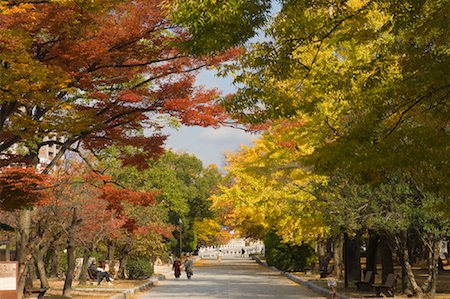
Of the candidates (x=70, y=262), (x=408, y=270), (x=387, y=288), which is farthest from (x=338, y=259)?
(x=70, y=262)

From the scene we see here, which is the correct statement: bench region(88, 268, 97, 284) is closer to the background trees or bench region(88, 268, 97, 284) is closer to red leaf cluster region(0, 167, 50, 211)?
red leaf cluster region(0, 167, 50, 211)

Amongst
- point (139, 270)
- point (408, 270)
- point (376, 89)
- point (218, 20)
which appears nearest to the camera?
point (218, 20)

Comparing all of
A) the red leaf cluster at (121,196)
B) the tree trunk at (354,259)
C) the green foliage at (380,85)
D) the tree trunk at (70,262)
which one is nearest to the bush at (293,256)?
the tree trunk at (354,259)

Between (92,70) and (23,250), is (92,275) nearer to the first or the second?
(23,250)

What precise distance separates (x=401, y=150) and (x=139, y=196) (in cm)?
1090

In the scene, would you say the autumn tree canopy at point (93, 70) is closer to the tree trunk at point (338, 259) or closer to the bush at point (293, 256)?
the tree trunk at point (338, 259)

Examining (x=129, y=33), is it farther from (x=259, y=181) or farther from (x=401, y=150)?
(x=259, y=181)

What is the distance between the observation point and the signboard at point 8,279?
1814 centimetres

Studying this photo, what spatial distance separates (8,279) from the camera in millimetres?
18297

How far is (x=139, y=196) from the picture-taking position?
21.6m

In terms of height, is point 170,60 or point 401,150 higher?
point 170,60

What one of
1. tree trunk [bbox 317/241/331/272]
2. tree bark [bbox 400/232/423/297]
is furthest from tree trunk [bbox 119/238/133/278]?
tree bark [bbox 400/232/423/297]

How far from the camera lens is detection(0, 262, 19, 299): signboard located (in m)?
18.1

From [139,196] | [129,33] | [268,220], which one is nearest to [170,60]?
[129,33]
